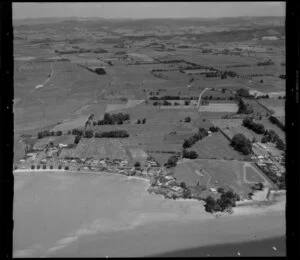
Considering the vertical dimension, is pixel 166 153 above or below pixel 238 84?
below

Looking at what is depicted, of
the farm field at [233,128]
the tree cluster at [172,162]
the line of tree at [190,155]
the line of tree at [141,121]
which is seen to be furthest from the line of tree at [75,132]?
the farm field at [233,128]

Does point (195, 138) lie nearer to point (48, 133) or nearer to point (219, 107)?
point (219, 107)

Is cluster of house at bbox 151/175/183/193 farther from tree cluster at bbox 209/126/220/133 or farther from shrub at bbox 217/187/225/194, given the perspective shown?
tree cluster at bbox 209/126/220/133

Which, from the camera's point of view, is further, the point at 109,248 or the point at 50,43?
the point at 50,43

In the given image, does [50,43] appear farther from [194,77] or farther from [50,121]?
[194,77]

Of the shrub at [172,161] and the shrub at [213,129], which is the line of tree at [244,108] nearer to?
the shrub at [213,129]
